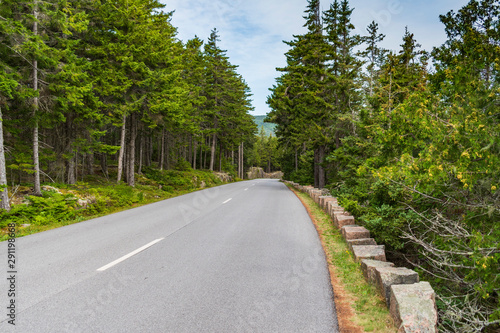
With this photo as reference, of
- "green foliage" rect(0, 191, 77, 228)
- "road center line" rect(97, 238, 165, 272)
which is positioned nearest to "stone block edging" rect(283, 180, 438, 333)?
"road center line" rect(97, 238, 165, 272)

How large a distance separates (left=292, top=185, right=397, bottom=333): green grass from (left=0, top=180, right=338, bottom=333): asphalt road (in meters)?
0.27

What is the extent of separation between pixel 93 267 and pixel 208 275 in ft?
6.78

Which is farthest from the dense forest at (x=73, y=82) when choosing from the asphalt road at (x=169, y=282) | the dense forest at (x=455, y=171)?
the dense forest at (x=455, y=171)

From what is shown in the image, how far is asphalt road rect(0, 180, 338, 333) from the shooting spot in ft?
9.93

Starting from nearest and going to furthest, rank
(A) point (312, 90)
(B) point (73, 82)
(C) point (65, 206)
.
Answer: (C) point (65, 206), (B) point (73, 82), (A) point (312, 90)

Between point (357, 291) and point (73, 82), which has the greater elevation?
point (73, 82)

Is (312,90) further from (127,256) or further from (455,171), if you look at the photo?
(127,256)

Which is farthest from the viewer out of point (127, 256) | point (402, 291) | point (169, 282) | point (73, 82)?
point (73, 82)

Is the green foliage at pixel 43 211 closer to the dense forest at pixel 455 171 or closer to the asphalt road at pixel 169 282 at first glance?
the asphalt road at pixel 169 282

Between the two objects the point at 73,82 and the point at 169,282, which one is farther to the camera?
the point at 73,82

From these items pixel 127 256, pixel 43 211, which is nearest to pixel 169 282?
pixel 127 256

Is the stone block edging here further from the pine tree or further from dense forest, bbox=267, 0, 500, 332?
the pine tree

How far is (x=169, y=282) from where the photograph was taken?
4.05 metres

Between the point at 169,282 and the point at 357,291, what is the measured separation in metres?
2.85
